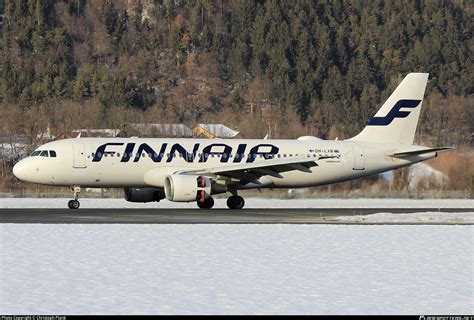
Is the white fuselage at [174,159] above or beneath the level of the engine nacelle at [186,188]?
above

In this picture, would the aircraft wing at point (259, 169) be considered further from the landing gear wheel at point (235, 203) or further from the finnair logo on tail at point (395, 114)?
the finnair logo on tail at point (395, 114)

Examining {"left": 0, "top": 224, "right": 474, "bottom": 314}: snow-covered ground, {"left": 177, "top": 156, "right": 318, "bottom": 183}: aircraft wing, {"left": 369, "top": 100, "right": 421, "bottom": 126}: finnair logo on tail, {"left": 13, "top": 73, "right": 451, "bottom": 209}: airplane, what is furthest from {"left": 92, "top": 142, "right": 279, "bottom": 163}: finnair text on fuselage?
{"left": 0, "top": 224, "right": 474, "bottom": 314}: snow-covered ground

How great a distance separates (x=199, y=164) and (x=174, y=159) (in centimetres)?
119

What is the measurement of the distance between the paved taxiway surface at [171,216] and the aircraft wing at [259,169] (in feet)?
6.42

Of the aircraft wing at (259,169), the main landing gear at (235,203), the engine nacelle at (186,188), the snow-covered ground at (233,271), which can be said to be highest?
the aircraft wing at (259,169)

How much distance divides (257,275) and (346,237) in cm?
890

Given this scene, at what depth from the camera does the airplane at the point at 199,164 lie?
44312 millimetres

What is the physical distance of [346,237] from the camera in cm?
2873

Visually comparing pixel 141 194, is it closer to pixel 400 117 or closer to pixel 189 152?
pixel 189 152

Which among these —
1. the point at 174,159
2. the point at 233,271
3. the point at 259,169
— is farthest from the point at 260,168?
the point at 233,271

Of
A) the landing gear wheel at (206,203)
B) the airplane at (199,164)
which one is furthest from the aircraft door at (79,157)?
the landing gear wheel at (206,203)

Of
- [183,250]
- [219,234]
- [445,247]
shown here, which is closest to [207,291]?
[183,250]

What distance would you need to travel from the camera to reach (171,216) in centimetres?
3812

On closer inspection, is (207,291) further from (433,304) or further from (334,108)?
(334,108)
